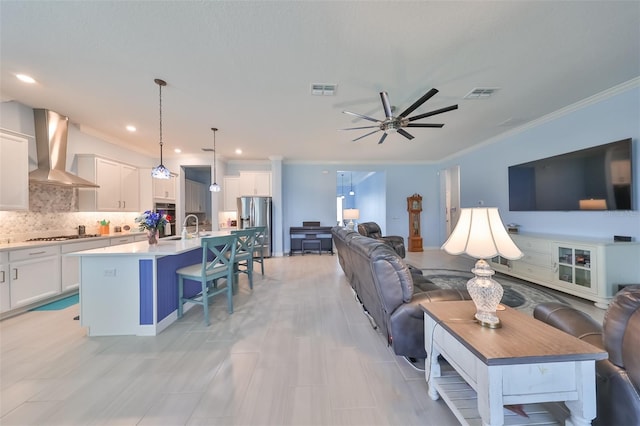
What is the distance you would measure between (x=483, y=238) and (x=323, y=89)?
2.48 m

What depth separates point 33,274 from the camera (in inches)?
117

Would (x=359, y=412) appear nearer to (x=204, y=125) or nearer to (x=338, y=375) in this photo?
(x=338, y=375)

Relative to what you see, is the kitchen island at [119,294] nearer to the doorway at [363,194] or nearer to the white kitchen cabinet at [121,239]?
the white kitchen cabinet at [121,239]

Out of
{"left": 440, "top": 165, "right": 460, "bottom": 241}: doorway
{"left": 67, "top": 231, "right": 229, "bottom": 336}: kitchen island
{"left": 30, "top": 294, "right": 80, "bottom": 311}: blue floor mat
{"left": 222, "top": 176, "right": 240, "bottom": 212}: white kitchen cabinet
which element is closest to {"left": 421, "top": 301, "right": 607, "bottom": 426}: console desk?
{"left": 67, "top": 231, "right": 229, "bottom": 336}: kitchen island

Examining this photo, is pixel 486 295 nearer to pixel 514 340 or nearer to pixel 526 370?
pixel 514 340

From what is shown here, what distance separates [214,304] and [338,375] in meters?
2.05

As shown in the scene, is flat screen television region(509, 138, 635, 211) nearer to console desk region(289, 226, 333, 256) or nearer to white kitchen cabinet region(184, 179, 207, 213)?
console desk region(289, 226, 333, 256)

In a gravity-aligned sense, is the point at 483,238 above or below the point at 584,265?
above

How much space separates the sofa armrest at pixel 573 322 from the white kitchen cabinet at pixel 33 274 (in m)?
5.25

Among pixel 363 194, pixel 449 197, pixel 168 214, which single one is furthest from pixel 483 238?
pixel 363 194

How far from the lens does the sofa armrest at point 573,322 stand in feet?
3.93

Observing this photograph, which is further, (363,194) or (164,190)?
(363,194)

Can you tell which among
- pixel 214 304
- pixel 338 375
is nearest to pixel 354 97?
A: pixel 338 375

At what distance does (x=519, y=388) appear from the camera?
3.31ft
